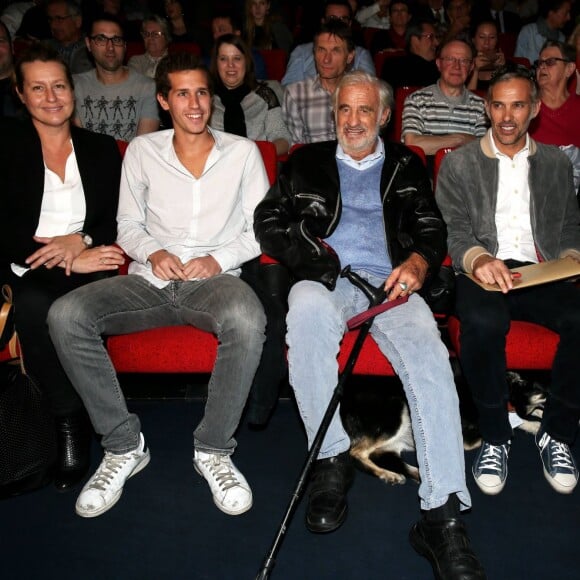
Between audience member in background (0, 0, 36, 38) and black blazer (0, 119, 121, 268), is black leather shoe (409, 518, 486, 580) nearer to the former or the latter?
black blazer (0, 119, 121, 268)

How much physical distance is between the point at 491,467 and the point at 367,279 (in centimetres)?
74

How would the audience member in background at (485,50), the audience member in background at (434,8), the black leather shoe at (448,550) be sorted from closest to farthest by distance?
the black leather shoe at (448,550)
the audience member in background at (485,50)
the audience member in background at (434,8)

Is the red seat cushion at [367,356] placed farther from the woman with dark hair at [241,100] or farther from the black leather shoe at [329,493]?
the woman with dark hair at [241,100]

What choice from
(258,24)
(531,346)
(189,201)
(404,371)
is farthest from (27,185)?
(258,24)

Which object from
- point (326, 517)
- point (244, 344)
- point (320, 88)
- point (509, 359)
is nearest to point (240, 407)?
point (244, 344)

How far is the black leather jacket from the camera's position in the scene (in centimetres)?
240

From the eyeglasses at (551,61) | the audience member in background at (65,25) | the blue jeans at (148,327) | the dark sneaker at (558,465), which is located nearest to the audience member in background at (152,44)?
the audience member in background at (65,25)

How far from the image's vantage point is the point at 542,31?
615 centimetres

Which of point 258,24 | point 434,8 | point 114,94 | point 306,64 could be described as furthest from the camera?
point 434,8

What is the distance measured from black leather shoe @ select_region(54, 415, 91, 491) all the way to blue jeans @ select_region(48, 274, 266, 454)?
13 centimetres

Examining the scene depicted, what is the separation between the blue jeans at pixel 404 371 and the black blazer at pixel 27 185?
82 cm

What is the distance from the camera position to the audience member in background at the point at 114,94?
12.0ft

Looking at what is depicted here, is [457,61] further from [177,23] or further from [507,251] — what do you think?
[177,23]

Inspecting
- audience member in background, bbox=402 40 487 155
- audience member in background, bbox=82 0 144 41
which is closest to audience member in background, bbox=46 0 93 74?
audience member in background, bbox=82 0 144 41
